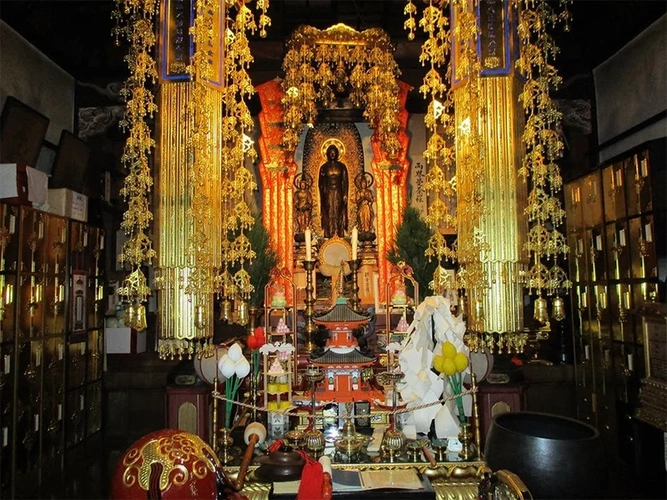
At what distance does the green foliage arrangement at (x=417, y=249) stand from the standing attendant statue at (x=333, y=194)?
1336 millimetres

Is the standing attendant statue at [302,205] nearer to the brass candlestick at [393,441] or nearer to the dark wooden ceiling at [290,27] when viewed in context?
the dark wooden ceiling at [290,27]

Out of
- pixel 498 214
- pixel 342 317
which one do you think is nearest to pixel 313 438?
pixel 342 317

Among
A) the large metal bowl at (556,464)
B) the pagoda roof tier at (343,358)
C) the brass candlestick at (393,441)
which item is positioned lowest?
the brass candlestick at (393,441)

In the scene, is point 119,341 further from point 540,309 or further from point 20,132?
point 540,309

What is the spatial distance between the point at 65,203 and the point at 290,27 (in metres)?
2.61

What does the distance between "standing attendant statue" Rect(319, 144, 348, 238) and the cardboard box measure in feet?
7.85

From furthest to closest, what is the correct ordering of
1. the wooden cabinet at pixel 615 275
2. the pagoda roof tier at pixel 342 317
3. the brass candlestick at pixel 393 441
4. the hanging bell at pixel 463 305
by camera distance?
1. the wooden cabinet at pixel 615 275
2. the pagoda roof tier at pixel 342 317
3. the hanging bell at pixel 463 305
4. the brass candlestick at pixel 393 441

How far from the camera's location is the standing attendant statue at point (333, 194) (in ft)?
18.1

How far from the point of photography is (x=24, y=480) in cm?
325

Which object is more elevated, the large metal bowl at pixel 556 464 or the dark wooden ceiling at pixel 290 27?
the dark wooden ceiling at pixel 290 27

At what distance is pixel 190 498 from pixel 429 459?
1012mm

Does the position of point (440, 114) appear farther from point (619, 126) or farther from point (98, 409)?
point (98, 409)

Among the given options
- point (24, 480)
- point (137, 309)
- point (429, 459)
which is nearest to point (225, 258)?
point (137, 309)

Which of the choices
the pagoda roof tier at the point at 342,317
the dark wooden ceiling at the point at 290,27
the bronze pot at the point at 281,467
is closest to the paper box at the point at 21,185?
the dark wooden ceiling at the point at 290,27
